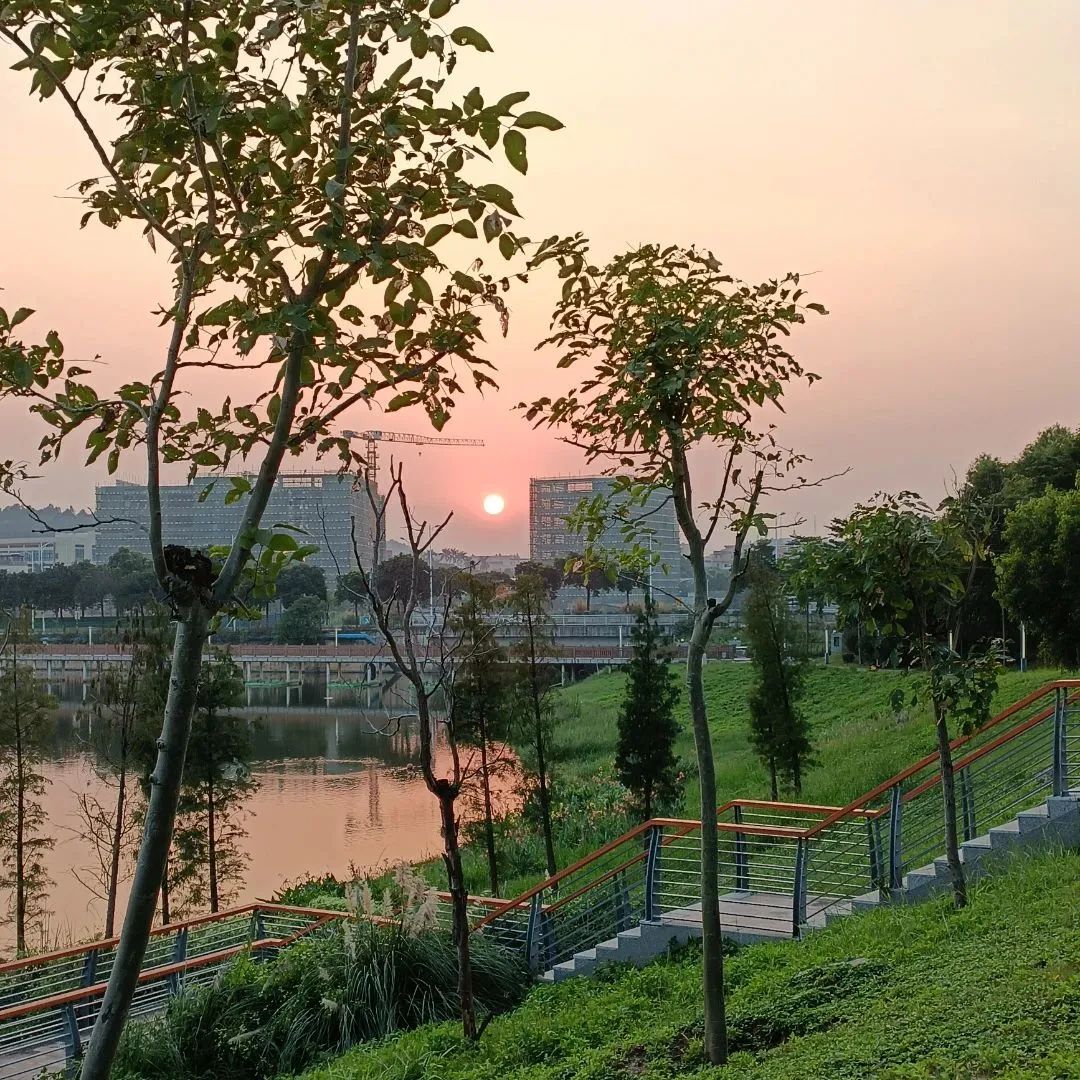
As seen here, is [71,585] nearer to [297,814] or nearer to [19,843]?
[297,814]

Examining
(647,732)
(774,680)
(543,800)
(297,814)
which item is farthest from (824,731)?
(297,814)

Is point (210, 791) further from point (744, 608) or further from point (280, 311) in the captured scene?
point (280, 311)

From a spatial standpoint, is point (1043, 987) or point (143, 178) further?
point (1043, 987)

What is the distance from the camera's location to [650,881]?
773 cm

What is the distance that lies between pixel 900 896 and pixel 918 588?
213cm

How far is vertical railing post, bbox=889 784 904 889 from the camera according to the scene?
7.48 meters

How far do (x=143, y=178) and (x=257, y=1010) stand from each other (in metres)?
5.97

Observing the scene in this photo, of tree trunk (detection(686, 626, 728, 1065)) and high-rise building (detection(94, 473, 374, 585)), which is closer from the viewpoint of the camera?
tree trunk (detection(686, 626, 728, 1065))

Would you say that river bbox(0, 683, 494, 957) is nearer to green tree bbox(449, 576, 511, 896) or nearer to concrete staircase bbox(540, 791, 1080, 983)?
green tree bbox(449, 576, 511, 896)

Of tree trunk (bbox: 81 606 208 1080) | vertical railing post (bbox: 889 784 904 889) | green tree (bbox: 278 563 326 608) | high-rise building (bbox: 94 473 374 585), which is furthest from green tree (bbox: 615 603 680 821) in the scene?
green tree (bbox: 278 563 326 608)

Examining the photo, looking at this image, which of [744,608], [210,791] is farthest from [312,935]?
[744,608]

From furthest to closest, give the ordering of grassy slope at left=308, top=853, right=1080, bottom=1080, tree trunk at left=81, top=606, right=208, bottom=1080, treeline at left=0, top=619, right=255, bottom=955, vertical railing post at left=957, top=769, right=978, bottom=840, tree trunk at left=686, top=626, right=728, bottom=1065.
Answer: treeline at left=0, top=619, right=255, bottom=955 < vertical railing post at left=957, top=769, right=978, bottom=840 < tree trunk at left=686, top=626, right=728, bottom=1065 < grassy slope at left=308, top=853, right=1080, bottom=1080 < tree trunk at left=81, top=606, right=208, bottom=1080

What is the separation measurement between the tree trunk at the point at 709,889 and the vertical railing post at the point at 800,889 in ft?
8.37

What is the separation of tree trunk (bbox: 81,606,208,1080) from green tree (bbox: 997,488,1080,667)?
21071 millimetres
